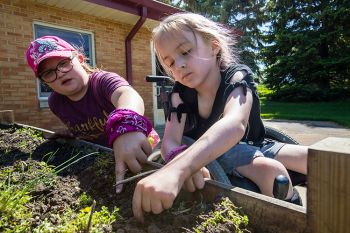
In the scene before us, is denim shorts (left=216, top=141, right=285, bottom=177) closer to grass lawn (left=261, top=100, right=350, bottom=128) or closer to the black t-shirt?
the black t-shirt

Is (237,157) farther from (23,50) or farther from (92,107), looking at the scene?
(23,50)

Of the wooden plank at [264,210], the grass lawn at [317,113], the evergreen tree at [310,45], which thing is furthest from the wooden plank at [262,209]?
the evergreen tree at [310,45]

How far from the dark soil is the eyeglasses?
1.69ft

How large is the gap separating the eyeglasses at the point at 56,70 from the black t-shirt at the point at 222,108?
0.79m

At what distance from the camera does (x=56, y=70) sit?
204 centimetres

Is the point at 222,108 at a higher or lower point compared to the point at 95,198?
higher

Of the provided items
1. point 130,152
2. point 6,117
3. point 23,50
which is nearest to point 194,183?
point 130,152

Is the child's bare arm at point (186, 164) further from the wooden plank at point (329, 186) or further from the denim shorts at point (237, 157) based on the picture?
the wooden plank at point (329, 186)

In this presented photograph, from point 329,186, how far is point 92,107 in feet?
5.91

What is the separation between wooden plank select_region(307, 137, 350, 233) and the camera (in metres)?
0.69

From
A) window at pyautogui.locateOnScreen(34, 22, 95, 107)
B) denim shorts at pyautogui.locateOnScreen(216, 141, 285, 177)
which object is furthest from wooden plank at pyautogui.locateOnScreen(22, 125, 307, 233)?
window at pyautogui.locateOnScreen(34, 22, 95, 107)

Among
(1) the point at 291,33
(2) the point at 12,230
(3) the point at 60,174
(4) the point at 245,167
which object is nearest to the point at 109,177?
(3) the point at 60,174

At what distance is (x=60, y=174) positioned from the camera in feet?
4.99

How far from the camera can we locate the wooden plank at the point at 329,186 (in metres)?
0.69
